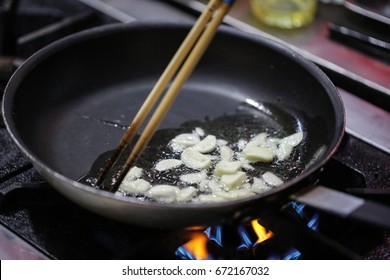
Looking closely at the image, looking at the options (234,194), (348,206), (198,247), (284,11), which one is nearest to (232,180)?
(234,194)

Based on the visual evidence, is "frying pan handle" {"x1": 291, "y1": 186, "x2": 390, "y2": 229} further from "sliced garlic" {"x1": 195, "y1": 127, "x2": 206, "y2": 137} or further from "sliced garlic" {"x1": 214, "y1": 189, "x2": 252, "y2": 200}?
"sliced garlic" {"x1": 195, "y1": 127, "x2": 206, "y2": 137}

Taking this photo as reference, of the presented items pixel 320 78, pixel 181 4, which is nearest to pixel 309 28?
pixel 181 4

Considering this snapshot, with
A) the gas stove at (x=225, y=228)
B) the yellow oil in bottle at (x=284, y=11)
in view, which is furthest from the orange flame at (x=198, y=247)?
the yellow oil in bottle at (x=284, y=11)

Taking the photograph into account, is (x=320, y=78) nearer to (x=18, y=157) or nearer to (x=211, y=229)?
(x=211, y=229)

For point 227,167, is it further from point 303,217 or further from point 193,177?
point 303,217

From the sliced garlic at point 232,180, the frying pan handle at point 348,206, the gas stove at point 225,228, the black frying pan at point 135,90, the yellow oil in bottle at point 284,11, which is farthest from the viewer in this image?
the yellow oil in bottle at point 284,11

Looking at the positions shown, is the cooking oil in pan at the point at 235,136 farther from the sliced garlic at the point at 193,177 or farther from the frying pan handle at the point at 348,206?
the frying pan handle at the point at 348,206
